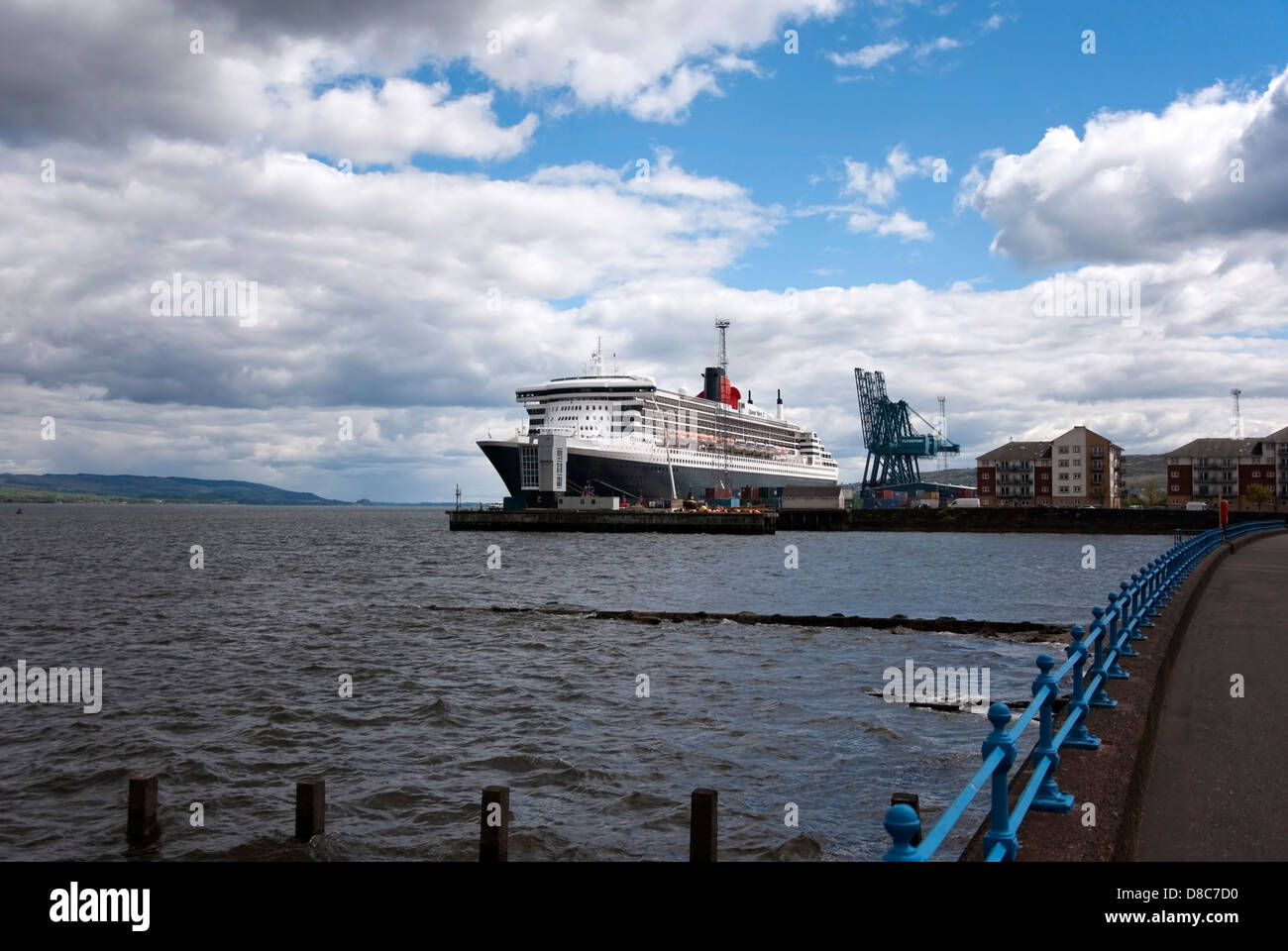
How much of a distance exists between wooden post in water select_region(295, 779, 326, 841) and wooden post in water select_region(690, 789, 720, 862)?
4.17 meters

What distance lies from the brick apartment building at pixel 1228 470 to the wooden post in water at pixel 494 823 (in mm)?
129687

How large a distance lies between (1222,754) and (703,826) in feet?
14.6

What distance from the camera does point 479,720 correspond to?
15.2 m

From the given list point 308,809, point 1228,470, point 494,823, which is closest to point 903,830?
point 494,823

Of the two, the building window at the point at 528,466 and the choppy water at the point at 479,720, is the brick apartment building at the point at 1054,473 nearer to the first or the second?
the building window at the point at 528,466

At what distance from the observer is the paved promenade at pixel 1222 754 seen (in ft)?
20.1

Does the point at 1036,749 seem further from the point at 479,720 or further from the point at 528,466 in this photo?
the point at 528,466

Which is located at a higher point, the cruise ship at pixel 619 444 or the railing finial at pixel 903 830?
the cruise ship at pixel 619 444

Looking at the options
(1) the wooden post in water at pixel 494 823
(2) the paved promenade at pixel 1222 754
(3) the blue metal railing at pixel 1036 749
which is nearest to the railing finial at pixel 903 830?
(3) the blue metal railing at pixel 1036 749

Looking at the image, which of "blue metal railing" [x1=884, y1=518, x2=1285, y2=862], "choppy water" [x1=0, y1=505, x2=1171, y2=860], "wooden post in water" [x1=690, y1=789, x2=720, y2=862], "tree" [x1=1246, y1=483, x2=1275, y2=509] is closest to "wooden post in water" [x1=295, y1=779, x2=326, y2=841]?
"choppy water" [x1=0, y1=505, x2=1171, y2=860]

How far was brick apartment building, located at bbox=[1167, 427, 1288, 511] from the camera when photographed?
4742 inches

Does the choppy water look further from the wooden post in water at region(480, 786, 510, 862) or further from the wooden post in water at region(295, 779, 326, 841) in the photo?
the wooden post in water at region(480, 786, 510, 862)
